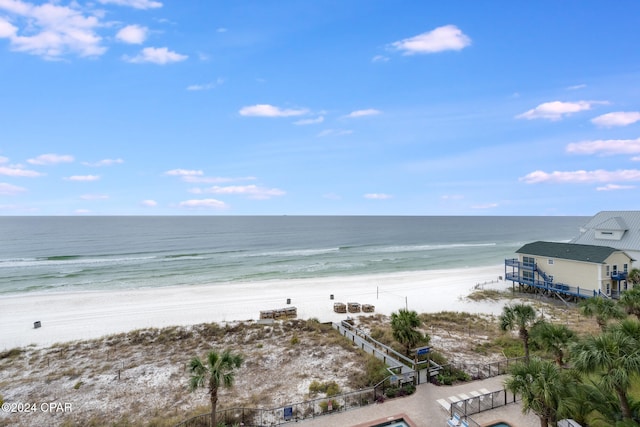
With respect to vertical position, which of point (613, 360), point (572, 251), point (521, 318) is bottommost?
point (521, 318)

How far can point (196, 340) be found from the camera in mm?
28234

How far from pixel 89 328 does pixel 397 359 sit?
93.2 ft

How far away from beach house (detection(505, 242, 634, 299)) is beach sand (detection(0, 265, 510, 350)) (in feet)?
18.2

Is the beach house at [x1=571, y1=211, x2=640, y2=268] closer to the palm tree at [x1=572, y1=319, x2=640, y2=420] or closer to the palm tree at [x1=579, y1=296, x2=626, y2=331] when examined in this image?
the palm tree at [x1=579, y1=296, x2=626, y2=331]

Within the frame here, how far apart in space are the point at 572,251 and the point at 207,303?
141 feet

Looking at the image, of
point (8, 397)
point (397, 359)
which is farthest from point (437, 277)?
point (8, 397)

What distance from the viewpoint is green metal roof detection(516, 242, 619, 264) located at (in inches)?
1447

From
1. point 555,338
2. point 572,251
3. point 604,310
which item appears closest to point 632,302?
point 604,310

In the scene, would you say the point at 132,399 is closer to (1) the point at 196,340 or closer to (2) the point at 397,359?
(1) the point at 196,340

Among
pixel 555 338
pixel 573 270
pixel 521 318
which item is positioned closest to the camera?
pixel 555 338

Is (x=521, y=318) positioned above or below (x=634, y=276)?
above

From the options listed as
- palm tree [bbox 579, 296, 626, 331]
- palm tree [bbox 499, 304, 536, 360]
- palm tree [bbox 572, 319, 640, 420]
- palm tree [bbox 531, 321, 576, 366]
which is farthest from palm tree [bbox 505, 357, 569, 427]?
palm tree [bbox 579, 296, 626, 331]

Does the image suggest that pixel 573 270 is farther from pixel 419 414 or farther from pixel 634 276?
pixel 419 414

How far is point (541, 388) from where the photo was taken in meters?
11.4
